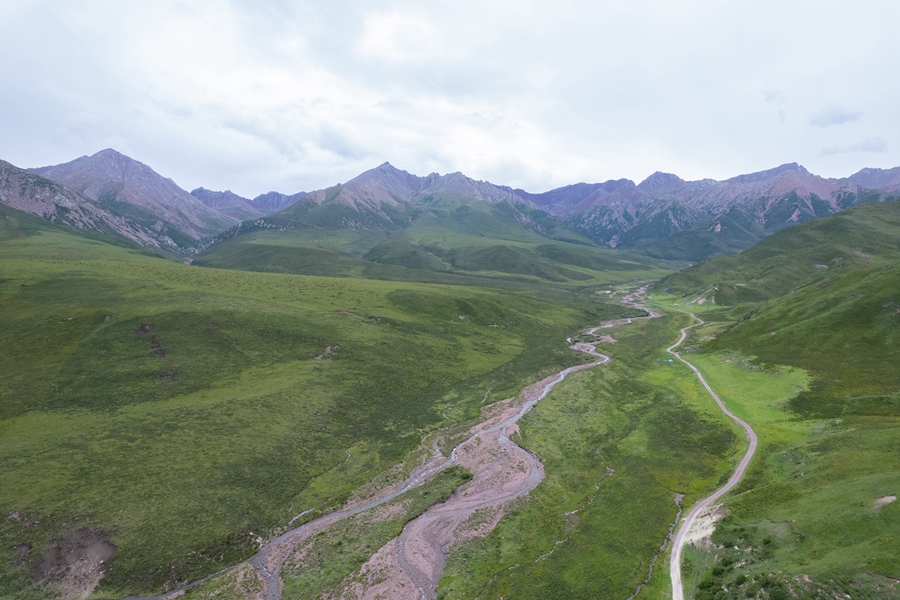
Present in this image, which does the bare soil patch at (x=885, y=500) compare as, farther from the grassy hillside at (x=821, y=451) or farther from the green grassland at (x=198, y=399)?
the green grassland at (x=198, y=399)

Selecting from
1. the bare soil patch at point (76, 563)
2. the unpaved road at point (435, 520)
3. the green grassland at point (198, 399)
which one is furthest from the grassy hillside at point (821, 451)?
the bare soil patch at point (76, 563)

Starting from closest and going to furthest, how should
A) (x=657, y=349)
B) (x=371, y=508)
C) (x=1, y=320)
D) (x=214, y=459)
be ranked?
(x=371, y=508), (x=214, y=459), (x=1, y=320), (x=657, y=349)

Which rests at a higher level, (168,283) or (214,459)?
(168,283)

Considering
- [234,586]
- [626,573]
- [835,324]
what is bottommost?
[234,586]

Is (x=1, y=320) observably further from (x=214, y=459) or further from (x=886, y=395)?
(x=886, y=395)

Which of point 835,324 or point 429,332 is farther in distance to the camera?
point 429,332

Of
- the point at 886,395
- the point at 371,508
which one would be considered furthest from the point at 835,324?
the point at 371,508

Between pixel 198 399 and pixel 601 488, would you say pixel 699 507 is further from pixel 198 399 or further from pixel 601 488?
pixel 198 399
